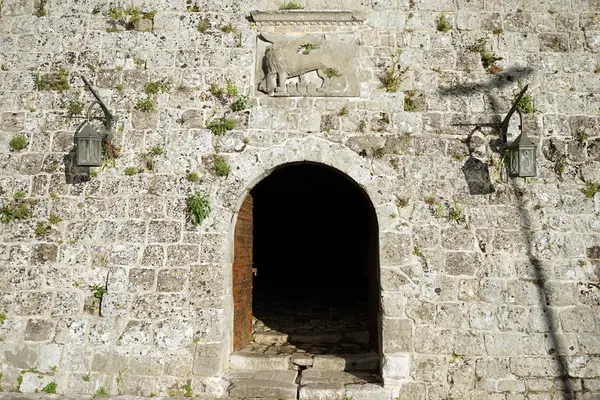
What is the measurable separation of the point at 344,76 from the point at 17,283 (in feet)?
13.6

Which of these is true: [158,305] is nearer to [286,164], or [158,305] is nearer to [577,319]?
[286,164]

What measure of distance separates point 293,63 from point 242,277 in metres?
2.53

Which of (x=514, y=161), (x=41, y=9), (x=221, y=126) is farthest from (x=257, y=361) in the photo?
(x=41, y=9)

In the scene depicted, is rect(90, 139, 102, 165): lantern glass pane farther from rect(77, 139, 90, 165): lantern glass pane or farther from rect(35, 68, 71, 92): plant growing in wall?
rect(35, 68, 71, 92): plant growing in wall

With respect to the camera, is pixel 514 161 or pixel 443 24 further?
pixel 443 24

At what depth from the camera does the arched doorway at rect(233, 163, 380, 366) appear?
18.1 feet

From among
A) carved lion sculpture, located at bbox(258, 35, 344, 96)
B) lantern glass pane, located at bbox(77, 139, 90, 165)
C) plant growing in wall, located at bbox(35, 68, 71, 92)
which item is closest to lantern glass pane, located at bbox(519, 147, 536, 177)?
carved lion sculpture, located at bbox(258, 35, 344, 96)

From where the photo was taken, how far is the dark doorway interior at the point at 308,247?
27.3ft

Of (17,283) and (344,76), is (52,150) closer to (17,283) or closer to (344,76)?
(17,283)

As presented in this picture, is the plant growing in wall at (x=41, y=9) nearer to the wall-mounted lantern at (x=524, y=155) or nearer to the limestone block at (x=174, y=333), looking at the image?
the limestone block at (x=174, y=333)


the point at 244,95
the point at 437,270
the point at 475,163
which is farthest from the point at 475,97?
the point at 244,95

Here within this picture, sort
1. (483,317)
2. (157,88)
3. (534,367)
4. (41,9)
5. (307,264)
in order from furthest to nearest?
(307,264)
(41,9)
(157,88)
(483,317)
(534,367)

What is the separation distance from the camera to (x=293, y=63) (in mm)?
5059

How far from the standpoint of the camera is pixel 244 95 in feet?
16.8
